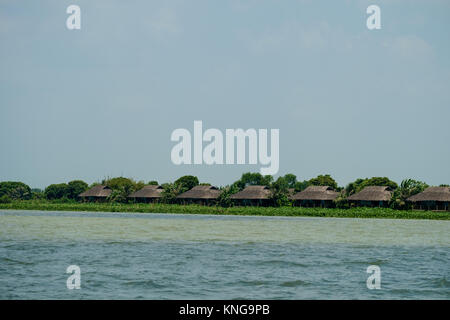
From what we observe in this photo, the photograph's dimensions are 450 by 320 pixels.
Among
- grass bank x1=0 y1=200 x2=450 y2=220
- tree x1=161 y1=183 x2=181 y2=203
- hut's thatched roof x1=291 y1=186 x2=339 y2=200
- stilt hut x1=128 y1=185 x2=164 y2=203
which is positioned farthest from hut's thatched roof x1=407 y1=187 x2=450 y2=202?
stilt hut x1=128 y1=185 x2=164 y2=203

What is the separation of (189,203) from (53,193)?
25847 mm

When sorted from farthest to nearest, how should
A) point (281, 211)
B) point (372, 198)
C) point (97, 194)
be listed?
1. point (97, 194)
2. point (372, 198)
3. point (281, 211)

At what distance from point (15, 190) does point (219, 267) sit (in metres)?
79.5

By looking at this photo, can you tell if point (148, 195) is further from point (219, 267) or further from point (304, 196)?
point (219, 267)

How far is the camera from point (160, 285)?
13.5 metres

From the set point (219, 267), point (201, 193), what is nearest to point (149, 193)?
point (201, 193)

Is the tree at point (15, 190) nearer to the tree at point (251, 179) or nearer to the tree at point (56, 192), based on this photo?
the tree at point (56, 192)

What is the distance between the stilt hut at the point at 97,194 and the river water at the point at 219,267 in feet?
171

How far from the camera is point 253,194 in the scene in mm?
68688

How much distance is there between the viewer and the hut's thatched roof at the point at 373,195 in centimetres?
6267

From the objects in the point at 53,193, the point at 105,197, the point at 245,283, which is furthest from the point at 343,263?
the point at 53,193

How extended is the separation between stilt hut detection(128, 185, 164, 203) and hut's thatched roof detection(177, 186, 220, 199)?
430 centimetres

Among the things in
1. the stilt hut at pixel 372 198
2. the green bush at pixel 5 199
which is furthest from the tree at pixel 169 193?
the green bush at pixel 5 199
